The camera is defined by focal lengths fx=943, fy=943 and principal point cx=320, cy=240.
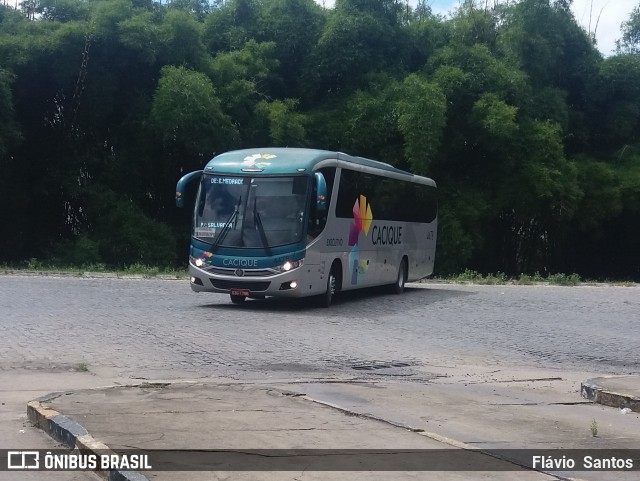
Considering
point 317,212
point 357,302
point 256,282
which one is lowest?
point 357,302

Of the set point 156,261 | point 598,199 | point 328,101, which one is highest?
point 328,101

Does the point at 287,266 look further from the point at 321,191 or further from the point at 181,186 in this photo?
the point at 181,186

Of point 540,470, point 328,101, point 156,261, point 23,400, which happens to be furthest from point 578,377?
point 328,101

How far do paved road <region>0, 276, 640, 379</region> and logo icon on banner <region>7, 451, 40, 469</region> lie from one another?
4231 mm

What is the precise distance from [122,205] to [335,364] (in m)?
22.6

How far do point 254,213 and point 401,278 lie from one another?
26.0 feet

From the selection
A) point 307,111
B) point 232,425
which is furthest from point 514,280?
point 232,425

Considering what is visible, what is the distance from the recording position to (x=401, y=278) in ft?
84.9

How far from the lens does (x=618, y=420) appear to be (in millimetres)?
9422

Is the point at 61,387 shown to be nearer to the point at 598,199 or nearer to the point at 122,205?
the point at 122,205

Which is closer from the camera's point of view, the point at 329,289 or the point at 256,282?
the point at 256,282

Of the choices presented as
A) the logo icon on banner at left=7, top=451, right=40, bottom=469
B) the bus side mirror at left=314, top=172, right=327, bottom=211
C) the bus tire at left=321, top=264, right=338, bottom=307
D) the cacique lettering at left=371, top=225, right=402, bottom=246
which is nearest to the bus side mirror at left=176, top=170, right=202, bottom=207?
the bus side mirror at left=314, top=172, right=327, bottom=211

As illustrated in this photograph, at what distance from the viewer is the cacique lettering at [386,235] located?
23406 mm

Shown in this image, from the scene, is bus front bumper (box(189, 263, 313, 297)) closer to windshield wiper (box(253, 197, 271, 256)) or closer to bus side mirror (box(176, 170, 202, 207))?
windshield wiper (box(253, 197, 271, 256))
